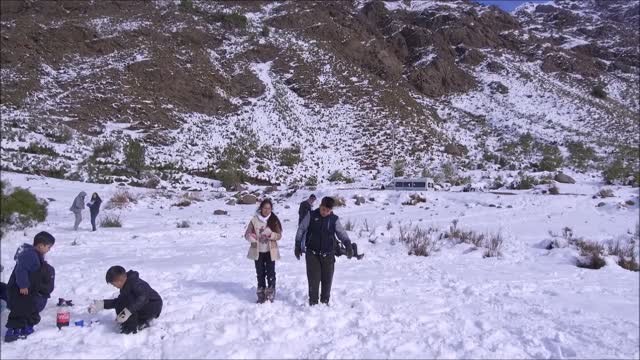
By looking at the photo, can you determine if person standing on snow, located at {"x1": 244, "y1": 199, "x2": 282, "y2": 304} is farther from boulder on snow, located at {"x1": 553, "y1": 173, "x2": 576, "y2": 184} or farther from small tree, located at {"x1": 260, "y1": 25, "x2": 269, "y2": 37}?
small tree, located at {"x1": 260, "y1": 25, "x2": 269, "y2": 37}

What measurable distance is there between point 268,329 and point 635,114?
2424 inches

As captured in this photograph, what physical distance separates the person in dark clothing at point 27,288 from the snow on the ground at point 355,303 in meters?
0.16

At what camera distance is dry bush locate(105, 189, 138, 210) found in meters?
19.0

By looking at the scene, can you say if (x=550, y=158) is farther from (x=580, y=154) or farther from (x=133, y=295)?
(x=133, y=295)

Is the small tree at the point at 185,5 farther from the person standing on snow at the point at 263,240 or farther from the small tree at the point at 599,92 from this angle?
the person standing on snow at the point at 263,240

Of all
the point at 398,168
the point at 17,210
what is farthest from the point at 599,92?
the point at 17,210

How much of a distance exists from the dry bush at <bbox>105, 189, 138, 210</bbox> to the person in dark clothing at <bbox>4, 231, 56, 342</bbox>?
14.1 meters

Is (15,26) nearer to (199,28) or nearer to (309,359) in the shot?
(199,28)

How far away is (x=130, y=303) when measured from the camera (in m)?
5.32

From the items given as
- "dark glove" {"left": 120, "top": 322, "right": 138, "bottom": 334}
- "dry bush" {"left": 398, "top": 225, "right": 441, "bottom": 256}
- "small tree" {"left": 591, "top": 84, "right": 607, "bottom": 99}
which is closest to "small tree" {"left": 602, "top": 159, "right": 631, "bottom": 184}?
"dry bush" {"left": 398, "top": 225, "right": 441, "bottom": 256}

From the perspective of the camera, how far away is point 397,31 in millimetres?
66375

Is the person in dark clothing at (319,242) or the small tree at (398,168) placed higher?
the small tree at (398,168)

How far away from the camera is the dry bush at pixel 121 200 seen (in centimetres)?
1897

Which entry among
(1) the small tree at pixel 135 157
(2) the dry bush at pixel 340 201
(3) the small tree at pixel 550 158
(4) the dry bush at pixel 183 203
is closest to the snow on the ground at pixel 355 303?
(4) the dry bush at pixel 183 203
